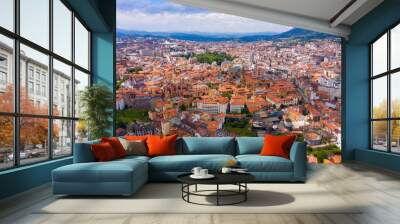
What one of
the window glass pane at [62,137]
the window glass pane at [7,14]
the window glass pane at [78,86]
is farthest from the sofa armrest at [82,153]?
the window glass pane at [78,86]

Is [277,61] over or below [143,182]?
over

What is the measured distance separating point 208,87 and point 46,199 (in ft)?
19.8

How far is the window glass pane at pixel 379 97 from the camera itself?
9305mm

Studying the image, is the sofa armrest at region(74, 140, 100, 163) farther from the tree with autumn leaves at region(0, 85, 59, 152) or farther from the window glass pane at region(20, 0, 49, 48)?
the window glass pane at region(20, 0, 49, 48)

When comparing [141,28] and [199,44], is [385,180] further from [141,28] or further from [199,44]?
[141,28]

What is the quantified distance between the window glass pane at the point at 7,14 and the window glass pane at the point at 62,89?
63.4 inches

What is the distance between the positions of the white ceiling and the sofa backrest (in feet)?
11.8

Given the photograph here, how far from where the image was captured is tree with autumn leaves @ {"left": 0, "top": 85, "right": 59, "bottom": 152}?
521 cm

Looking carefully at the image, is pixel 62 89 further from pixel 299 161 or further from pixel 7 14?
pixel 299 161

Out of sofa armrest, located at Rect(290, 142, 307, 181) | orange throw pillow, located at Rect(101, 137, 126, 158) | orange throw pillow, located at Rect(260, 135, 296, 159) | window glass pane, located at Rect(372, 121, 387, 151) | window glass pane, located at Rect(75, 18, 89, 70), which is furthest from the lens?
window glass pane, located at Rect(372, 121, 387, 151)

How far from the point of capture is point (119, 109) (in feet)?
33.5

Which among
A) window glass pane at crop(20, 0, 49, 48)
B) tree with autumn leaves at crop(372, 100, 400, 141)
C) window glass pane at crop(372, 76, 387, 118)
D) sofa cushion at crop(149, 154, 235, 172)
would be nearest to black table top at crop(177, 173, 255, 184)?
sofa cushion at crop(149, 154, 235, 172)

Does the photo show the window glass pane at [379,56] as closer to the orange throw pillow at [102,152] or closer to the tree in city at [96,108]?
the tree in city at [96,108]

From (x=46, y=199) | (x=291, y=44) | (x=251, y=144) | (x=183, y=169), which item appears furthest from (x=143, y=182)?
(x=291, y=44)
